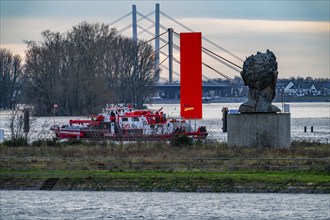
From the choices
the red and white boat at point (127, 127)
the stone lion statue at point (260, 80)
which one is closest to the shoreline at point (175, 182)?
the stone lion statue at point (260, 80)

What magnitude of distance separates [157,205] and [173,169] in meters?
6.40

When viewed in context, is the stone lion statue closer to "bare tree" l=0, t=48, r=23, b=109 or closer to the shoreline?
the shoreline

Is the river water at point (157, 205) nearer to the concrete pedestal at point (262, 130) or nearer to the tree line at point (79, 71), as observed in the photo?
the concrete pedestal at point (262, 130)

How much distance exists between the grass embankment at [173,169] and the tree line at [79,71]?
254 feet

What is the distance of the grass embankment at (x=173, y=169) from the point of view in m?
42.8

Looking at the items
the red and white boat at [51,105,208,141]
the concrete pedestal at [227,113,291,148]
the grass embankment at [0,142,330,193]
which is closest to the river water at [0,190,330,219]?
the grass embankment at [0,142,330,193]

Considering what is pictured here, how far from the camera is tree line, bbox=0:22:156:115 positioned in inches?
5261

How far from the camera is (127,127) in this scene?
245 ft

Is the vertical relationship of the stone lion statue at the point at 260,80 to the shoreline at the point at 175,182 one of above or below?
above

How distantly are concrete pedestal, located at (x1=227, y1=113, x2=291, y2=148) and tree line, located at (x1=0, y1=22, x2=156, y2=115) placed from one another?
74105mm

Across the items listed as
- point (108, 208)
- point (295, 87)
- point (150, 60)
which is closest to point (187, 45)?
point (108, 208)

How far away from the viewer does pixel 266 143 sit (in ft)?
182

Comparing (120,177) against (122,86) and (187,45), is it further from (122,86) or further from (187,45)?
(122,86)

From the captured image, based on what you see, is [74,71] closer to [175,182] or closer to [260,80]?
[260,80]
